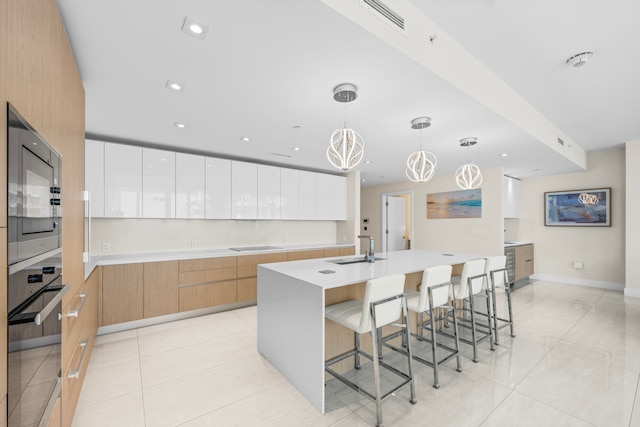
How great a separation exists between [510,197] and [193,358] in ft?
21.3

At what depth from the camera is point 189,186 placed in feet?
13.3

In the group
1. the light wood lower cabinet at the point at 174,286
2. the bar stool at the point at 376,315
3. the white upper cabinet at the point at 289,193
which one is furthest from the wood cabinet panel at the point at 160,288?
the bar stool at the point at 376,315

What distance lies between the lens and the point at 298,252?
4.77 m

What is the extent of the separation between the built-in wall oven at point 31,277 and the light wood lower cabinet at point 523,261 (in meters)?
6.57

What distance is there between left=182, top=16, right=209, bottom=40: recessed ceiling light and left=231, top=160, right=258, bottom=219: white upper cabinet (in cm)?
287

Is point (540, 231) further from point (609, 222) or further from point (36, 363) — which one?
point (36, 363)

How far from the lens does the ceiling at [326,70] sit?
158cm

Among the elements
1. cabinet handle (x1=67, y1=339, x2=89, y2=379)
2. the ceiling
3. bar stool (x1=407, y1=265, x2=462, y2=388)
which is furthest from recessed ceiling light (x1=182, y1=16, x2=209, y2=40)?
bar stool (x1=407, y1=265, x2=462, y2=388)

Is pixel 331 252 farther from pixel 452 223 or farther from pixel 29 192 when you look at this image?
pixel 29 192

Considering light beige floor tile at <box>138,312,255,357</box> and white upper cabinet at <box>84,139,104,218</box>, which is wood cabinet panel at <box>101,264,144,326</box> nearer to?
light beige floor tile at <box>138,312,255,357</box>

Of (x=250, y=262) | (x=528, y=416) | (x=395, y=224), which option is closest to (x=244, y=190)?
(x=250, y=262)

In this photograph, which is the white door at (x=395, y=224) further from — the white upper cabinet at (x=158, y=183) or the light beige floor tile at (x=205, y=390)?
the light beige floor tile at (x=205, y=390)

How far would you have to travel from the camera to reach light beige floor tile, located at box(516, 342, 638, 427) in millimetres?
1901

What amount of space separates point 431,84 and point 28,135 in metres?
2.38
